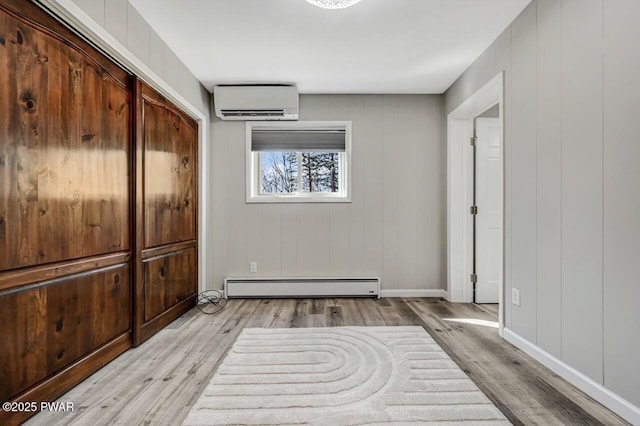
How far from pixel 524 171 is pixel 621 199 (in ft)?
2.58

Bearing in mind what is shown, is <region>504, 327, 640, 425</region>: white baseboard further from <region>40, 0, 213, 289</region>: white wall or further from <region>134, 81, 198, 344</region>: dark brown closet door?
<region>40, 0, 213, 289</region>: white wall

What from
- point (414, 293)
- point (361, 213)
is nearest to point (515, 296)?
point (414, 293)

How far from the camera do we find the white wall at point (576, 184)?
1.54 meters

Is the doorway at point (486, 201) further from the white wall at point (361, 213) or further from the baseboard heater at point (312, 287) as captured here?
the baseboard heater at point (312, 287)

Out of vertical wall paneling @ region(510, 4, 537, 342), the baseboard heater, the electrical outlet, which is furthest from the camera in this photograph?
the baseboard heater

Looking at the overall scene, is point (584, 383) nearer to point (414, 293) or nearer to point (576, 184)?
point (576, 184)

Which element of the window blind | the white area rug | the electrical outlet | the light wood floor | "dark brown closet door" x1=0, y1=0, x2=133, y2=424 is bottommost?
the light wood floor

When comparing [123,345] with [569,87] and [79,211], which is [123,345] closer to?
[79,211]

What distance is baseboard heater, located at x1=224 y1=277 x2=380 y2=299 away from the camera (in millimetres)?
3867

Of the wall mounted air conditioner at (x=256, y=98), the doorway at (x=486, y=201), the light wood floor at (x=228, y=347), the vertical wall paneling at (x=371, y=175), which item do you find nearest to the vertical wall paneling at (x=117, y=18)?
the wall mounted air conditioner at (x=256, y=98)

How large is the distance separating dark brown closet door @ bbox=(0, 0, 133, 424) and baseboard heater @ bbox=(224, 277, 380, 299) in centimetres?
167

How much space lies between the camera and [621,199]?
1572 mm

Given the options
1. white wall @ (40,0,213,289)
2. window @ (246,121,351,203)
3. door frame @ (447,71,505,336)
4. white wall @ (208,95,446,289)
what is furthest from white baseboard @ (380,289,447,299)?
white wall @ (40,0,213,289)

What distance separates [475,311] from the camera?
337 centimetres
